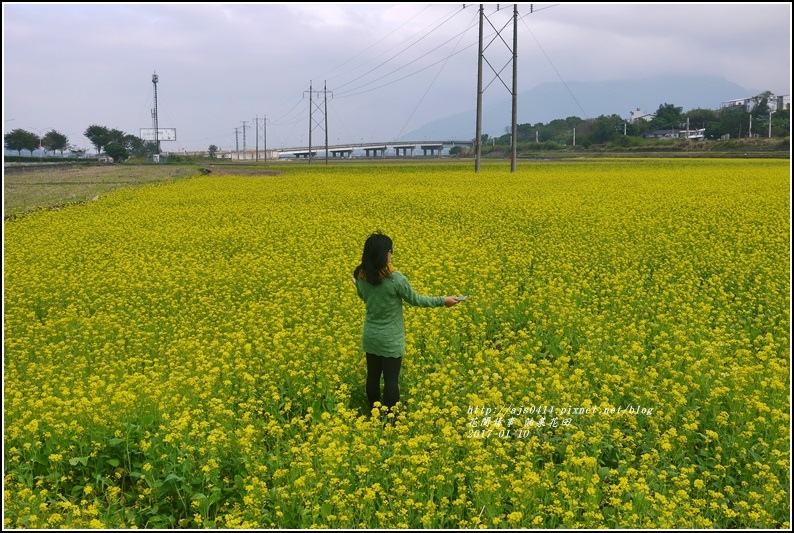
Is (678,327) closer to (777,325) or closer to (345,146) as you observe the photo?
(777,325)

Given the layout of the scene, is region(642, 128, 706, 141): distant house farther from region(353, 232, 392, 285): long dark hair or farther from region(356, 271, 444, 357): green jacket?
region(353, 232, 392, 285): long dark hair

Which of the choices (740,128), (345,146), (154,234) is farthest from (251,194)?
(345,146)

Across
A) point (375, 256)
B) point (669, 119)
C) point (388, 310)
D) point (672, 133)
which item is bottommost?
point (388, 310)

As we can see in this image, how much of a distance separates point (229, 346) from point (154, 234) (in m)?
9.09

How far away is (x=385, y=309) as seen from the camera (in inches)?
230

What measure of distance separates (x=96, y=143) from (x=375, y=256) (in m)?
108

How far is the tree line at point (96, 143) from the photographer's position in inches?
3556

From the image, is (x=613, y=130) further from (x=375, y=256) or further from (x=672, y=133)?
(x=375, y=256)

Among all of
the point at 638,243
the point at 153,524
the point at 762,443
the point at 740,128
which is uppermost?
the point at 740,128

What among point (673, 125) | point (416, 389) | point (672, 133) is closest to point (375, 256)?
point (416, 389)

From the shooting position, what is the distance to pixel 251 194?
25703 mm

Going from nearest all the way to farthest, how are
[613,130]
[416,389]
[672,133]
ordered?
[416,389] < [613,130] < [672,133]

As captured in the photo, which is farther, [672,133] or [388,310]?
[672,133]

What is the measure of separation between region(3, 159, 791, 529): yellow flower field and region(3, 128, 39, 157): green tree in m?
97.6
